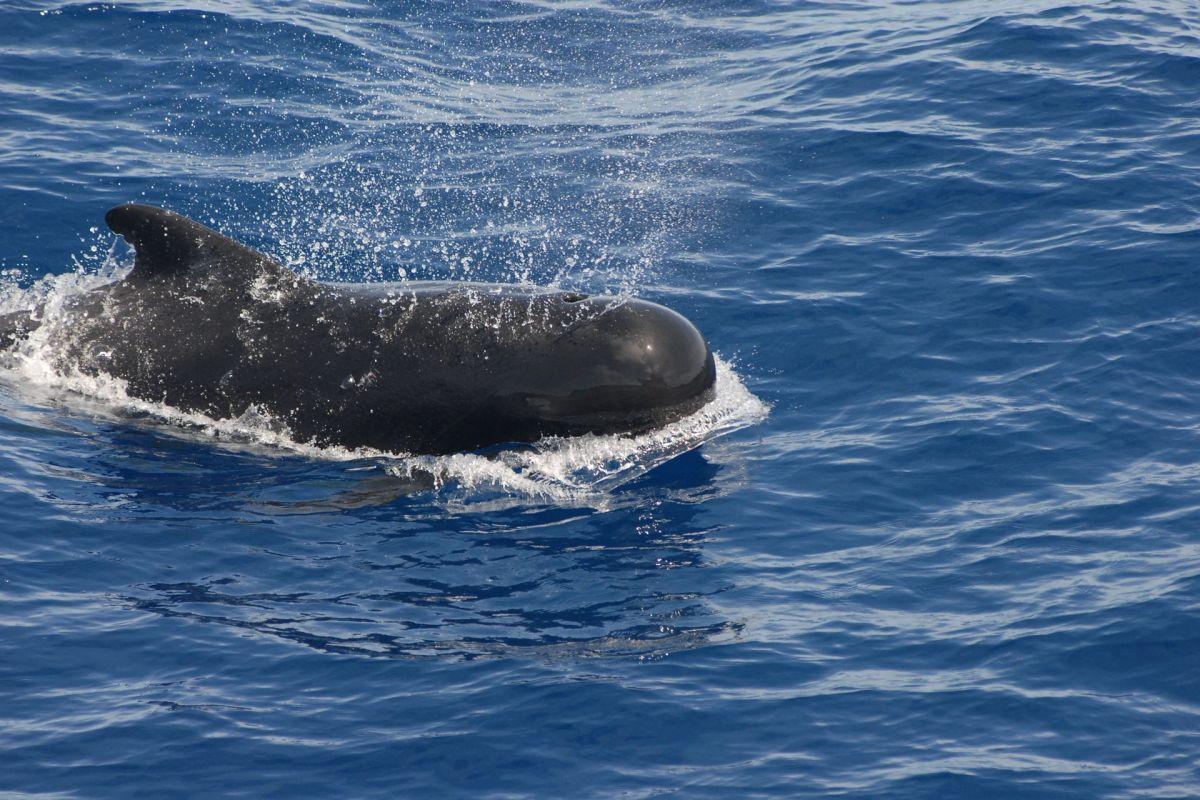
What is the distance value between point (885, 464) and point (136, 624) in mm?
7344

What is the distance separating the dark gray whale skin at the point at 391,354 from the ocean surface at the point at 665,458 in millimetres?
332

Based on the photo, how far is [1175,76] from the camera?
24.3 meters

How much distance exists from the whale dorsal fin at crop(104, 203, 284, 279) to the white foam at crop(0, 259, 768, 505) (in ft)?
4.53

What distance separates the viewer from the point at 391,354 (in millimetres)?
15094

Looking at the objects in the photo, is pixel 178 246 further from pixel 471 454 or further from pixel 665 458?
pixel 665 458

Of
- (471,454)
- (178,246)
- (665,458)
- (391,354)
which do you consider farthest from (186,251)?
(665,458)

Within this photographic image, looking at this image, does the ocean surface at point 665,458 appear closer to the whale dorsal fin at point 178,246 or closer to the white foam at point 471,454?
the white foam at point 471,454

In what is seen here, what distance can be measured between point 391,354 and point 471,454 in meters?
1.32

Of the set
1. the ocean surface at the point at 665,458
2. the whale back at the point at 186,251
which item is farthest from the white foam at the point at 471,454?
the whale back at the point at 186,251

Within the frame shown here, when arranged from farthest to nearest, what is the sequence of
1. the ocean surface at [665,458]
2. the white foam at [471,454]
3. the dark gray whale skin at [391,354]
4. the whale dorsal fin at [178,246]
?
the whale dorsal fin at [178,246]
the dark gray whale skin at [391,354]
the white foam at [471,454]
the ocean surface at [665,458]

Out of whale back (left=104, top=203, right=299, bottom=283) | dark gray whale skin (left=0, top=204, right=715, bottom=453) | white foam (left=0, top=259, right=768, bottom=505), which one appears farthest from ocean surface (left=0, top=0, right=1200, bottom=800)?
whale back (left=104, top=203, right=299, bottom=283)

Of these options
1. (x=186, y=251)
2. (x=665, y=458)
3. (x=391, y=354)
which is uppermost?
(x=186, y=251)

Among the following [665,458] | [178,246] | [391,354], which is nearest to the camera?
[665,458]

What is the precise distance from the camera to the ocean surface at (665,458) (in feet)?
34.3
